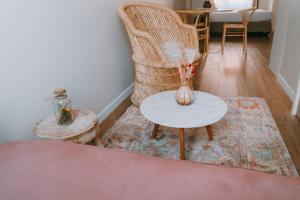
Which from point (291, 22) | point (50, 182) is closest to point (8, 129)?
point (50, 182)

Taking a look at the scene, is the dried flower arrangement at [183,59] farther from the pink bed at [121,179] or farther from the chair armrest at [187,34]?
the pink bed at [121,179]

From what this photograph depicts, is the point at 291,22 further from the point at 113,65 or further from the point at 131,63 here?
the point at 113,65

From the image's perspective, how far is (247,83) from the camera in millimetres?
2871

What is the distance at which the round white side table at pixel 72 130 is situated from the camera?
114 cm

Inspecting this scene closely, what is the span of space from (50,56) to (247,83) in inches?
89.6

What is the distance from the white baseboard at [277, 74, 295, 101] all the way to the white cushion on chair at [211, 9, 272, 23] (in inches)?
123

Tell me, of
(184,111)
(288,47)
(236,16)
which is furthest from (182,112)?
(236,16)

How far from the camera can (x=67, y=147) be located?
72cm

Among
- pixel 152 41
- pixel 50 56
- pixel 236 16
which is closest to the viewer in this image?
pixel 50 56

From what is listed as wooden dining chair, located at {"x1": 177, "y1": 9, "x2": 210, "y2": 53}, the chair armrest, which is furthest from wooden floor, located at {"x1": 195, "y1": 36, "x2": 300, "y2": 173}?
the chair armrest

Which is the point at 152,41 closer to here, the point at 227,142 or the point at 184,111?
the point at 184,111

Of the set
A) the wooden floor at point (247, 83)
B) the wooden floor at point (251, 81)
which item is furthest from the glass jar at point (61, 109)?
the wooden floor at point (251, 81)

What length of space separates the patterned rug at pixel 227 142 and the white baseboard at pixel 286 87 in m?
0.37

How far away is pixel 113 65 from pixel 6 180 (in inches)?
69.1
